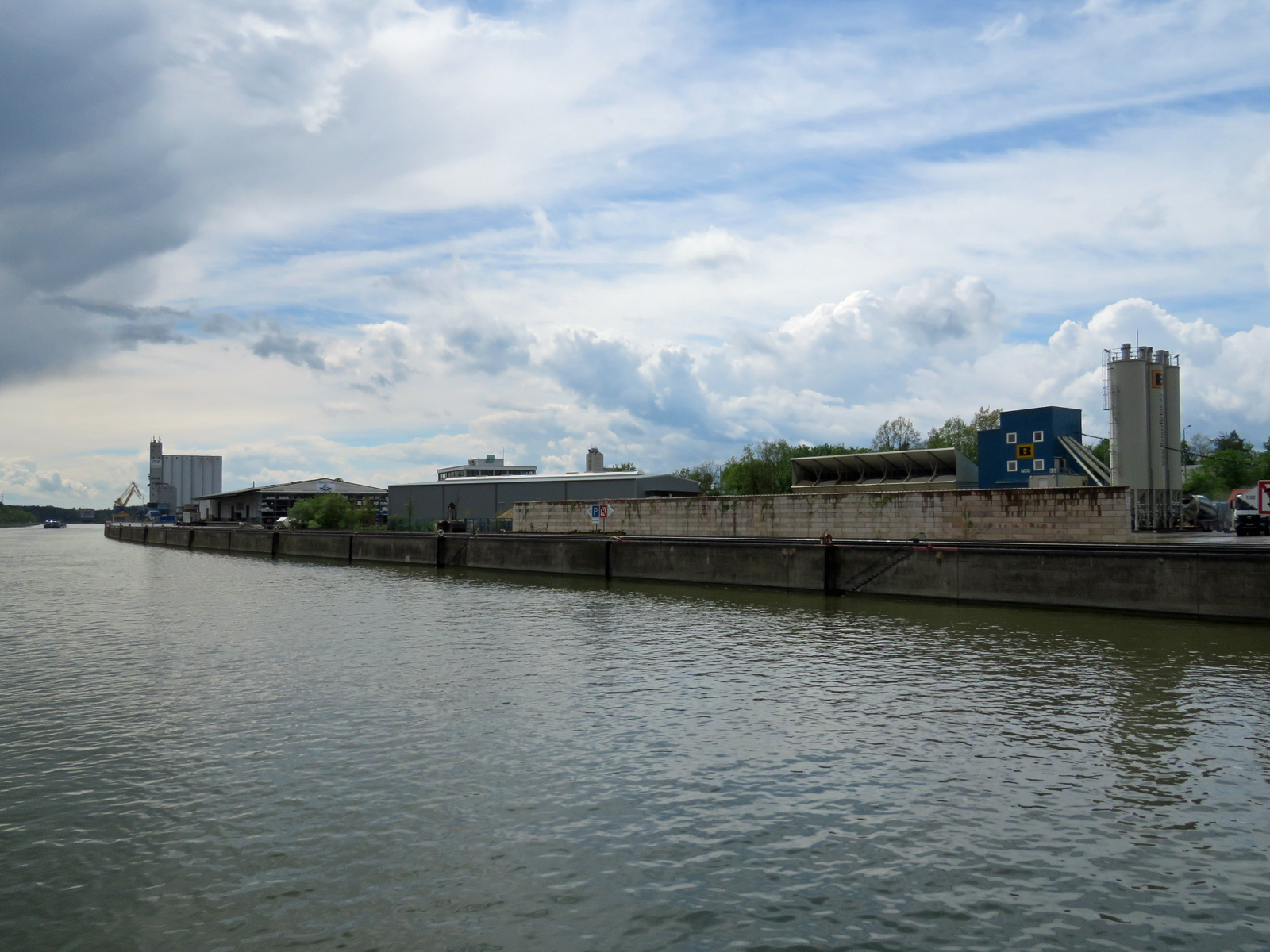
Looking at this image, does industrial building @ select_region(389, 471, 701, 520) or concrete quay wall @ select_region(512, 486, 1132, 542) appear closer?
concrete quay wall @ select_region(512, 486, 1132, 542)

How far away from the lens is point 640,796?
32.4ft

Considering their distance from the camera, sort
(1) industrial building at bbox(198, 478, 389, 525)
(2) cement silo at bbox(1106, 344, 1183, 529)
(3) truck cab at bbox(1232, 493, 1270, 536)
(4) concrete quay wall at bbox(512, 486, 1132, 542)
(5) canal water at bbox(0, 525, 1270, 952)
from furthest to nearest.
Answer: (1) industrial building at bbox(198, 478, 389, 525), (2) cement silo at bbox(1106, 344, 1183, 529), (3) truck cab at bbox(1232, 493, 1270, 536), (4) concrete quay wall at bbox(512, 486, 1132, 542), (5) canal water at bbox(0, 525, 1270, 952)

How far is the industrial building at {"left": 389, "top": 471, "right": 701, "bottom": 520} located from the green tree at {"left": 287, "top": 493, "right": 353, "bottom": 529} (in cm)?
1334

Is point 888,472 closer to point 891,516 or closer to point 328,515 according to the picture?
point 891,516

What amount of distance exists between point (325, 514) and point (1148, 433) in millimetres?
96213

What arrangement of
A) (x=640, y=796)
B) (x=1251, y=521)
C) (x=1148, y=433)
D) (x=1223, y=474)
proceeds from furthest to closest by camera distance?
(x=1223, y=474), (x=1148, y=433), (x=1251, y=521), (x=640, y=796)

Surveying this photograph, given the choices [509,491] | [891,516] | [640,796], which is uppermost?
[509,491]

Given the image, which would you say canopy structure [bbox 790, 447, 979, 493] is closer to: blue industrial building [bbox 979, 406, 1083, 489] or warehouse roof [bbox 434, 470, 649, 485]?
blue industrial building [bbox 979, 406, 1083, 489]

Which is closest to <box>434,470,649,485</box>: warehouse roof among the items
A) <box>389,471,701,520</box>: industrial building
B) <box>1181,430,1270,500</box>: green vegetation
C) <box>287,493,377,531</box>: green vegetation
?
<box>389,471,701,520</box>: industrial building

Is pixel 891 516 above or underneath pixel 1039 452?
underneath

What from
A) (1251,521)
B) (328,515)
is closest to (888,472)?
(1251,521)

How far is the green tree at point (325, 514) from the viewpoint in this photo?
117 meters

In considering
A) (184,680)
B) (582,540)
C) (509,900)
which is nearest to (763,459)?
(582,540)

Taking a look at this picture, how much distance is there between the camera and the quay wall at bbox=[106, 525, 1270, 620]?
23891mm
